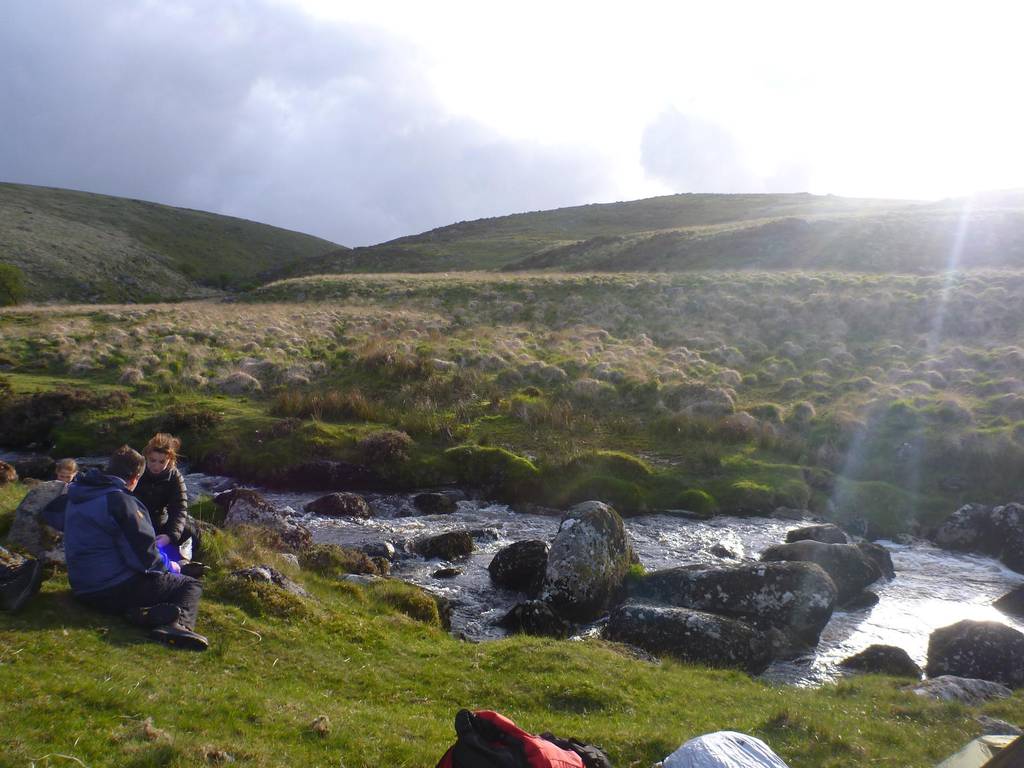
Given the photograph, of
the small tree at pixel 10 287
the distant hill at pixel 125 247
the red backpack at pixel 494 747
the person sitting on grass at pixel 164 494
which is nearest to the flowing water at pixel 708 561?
the person sitting on grass at pixel 164 494

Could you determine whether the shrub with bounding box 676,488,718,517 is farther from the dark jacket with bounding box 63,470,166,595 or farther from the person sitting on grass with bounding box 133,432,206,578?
the dark jacket with bounding box 63,470,166,595

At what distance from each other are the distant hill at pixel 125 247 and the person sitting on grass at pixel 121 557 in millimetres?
88325

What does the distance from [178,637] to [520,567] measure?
30.6ft

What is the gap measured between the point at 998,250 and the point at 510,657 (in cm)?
6964

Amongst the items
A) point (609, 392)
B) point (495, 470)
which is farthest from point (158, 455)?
point (609, 392)

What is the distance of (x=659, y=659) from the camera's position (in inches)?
→ 549

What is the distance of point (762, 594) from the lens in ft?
52.5

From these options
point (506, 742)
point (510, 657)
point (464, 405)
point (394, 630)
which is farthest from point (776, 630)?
point (464, 405)

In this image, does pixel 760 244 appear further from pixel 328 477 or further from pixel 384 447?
pixel 328 477

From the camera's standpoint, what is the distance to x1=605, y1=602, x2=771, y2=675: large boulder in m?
14.1

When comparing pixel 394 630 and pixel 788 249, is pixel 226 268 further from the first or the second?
pixel 394 630

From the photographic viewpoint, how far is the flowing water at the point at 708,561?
15469mm

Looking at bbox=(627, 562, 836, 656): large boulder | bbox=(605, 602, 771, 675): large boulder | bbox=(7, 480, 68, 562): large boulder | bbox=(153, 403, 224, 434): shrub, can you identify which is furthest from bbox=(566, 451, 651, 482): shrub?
bbox=(7, 480, 68, 562): large boulder

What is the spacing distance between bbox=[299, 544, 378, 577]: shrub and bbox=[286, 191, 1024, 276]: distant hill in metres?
59.3
